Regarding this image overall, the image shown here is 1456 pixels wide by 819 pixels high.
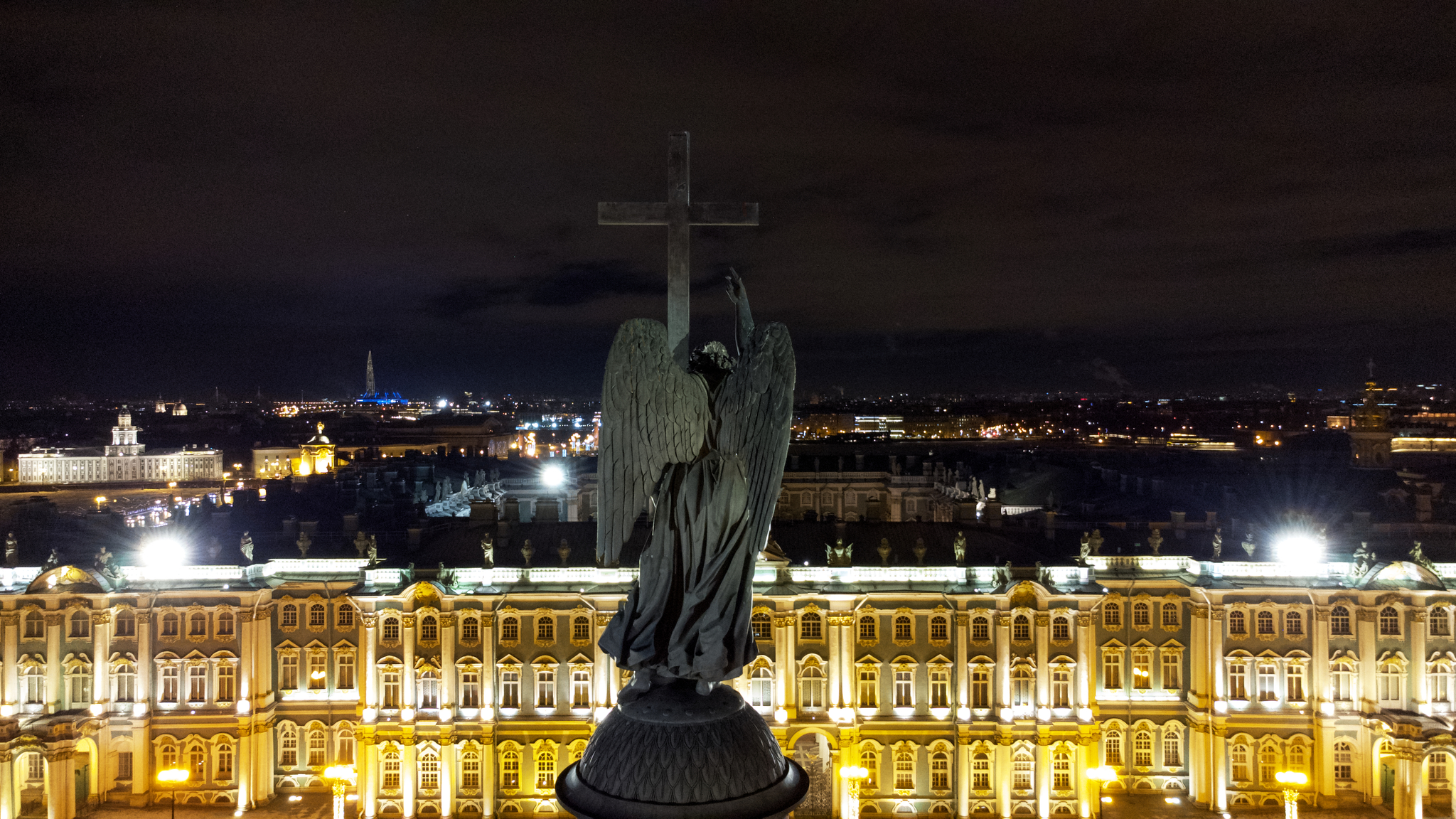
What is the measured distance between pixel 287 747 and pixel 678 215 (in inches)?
1564

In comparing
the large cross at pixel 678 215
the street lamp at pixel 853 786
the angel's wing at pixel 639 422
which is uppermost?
the large cross at pixel 678 215

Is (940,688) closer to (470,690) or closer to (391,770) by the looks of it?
(470,690)

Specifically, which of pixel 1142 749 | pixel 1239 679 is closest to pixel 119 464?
pixel 1142 749

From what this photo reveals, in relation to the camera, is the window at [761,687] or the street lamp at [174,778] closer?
the street lamp at [174,778]

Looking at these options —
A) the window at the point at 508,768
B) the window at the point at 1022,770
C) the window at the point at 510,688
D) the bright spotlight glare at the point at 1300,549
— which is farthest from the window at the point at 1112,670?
the window at the point at 508,768

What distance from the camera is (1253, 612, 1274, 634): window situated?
131 feet

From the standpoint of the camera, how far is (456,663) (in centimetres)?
3997

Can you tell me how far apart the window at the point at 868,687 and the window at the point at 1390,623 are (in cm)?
2249

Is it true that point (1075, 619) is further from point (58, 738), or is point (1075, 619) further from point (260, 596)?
point (58, 738)

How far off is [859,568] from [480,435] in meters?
152

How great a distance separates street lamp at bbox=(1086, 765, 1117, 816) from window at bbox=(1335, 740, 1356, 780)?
9932mm

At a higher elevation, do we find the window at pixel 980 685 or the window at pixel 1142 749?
the window at pixel 980 685

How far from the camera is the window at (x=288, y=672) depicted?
41.2 meters

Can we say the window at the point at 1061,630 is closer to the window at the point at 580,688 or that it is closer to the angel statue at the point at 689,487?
the window at the point at 580,688
